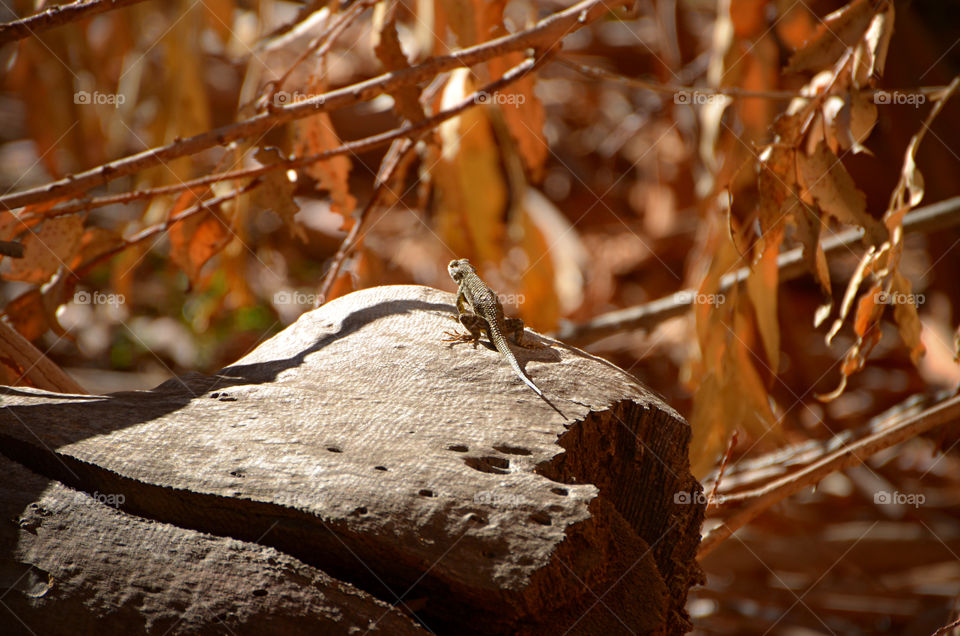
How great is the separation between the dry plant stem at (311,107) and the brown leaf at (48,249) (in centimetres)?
21

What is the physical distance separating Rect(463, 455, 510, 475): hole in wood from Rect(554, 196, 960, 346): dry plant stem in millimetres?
2136

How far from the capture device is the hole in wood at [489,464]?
5.86 feet

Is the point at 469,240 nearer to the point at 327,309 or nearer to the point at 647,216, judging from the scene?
the point at 327,309

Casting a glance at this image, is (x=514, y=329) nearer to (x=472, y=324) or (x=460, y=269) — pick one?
(x=472, y=324)

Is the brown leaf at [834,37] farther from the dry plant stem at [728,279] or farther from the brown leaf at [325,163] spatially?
the brown leaf at [325,163]

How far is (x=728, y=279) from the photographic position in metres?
3.78

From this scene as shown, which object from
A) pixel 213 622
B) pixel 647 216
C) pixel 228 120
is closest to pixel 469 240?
pixel 213 622

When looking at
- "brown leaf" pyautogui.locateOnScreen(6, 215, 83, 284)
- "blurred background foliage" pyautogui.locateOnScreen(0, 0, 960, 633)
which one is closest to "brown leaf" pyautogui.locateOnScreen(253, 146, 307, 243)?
"blurred background foliage" pyautogui.locateOnScreen(0, 0, 960, 633)

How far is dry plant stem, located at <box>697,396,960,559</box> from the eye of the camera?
7.65 feet

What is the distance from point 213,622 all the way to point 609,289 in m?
5.55

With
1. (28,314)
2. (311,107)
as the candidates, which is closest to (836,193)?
(311,107)

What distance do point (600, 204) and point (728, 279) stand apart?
4206 millimetres

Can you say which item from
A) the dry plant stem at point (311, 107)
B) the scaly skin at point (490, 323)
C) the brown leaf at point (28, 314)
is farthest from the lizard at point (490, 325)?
the brown leaf at point (28, 314)

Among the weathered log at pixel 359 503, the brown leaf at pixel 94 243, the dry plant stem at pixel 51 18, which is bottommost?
the weathered log at pixel 359 503
